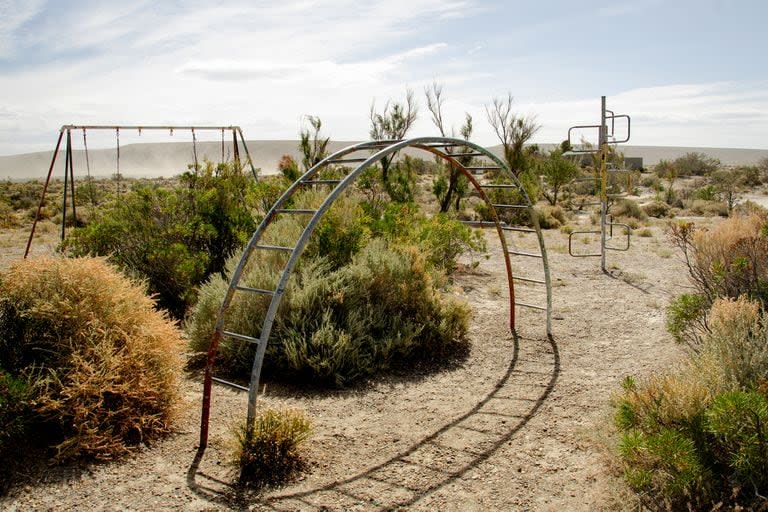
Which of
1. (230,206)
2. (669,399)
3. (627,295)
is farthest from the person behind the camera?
(627,295)

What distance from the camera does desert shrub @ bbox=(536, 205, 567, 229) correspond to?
20719mm

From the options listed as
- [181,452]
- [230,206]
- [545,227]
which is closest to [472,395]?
[181,452]

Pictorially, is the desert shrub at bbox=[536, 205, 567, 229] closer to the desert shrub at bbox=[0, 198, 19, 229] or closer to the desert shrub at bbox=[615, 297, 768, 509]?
the desert shrub at bbox=[615, 297, 768, 509]

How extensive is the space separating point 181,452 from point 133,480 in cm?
48

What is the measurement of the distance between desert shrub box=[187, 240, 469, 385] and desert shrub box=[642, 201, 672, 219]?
18.4 metres

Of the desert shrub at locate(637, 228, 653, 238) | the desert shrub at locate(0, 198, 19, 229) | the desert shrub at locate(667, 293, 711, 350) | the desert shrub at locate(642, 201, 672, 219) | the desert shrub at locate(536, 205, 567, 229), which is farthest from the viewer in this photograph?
the desert shrub at locate(642, 201, 672, 219)

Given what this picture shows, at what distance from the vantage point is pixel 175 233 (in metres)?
9.26

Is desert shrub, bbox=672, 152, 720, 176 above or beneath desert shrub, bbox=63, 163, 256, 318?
above

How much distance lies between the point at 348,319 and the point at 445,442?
2.08 meters

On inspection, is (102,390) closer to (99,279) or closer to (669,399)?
(99,279)

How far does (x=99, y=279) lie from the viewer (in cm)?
502

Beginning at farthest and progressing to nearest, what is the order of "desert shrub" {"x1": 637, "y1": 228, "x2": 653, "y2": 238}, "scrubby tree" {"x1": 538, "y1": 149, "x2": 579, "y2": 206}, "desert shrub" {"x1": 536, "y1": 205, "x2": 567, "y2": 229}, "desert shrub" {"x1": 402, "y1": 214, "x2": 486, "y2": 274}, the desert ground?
1. "scrubby tree" {"x1": 538, "y1": 149, "x2": 579, "y2": 206}
2. "desert shrub" {"x1": 536, "y1": 205, "x2": 567, "y2": 229}
3. "desert shrub" {"x1": 637, "y1": 228, "x2": 653, "y2": 238}
4. "desert shrub" {"x1": 402, "y1": 214, "x2": 486, "y2": 274}
5. the desert ground

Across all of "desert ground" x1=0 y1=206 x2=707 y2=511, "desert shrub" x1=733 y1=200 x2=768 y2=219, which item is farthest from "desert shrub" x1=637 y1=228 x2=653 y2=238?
"desert ground" x1=0 y1=206 x2=707 y2=511

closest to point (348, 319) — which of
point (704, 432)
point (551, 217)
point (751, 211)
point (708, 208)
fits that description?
point (704, 432)
